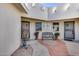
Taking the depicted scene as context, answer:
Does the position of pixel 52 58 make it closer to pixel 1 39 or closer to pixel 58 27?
pixel 1 39

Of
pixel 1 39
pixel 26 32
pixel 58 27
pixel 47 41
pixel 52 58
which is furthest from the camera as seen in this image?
pixel 58 27

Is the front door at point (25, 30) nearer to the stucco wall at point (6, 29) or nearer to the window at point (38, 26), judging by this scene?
the window at point (38, 26)

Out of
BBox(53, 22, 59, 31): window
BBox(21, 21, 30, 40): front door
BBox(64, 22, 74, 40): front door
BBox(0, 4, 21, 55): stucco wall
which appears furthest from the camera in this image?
BBox(64, 22, 74, 40): front door

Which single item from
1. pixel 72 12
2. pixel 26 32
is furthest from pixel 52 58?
pixel 72 12

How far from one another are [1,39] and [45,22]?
4.88 m

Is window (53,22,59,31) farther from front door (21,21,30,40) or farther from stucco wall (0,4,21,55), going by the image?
stucco wall (0,4,21,55)

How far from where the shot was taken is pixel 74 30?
7820 mm

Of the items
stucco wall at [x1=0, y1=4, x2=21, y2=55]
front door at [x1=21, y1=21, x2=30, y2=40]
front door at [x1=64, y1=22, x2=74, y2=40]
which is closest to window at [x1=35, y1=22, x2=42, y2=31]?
front door at [x1=21, y1=21, x2=30, y2=40]

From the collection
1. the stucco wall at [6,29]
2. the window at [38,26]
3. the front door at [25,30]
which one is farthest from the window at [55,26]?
the stucco wall at [6,29]

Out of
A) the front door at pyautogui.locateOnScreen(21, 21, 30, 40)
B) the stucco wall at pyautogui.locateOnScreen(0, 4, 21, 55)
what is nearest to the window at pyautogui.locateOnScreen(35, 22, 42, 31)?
the front door at pyautogui.locateOnScreen(21, 21, 30, 40)

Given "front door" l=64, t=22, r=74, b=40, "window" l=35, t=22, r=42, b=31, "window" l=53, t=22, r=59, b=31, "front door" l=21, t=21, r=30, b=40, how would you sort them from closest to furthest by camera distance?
"front door" l=21, t=21, r=30, b=40, "window" l=53, t=22, r=59, b=31, "window" l=35, t=22, r=42, b=31, "front door" l=64, t=22, r=74, b=40

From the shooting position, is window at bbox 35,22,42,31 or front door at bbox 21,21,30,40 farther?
window at bbox 35,22,42,31

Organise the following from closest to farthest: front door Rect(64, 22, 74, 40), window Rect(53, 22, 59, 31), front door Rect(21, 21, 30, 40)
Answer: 1. front door Rect(21, 21, 30, 40)
2. window Rect(53, 22, 59, 31)
3. front door Rect(64, 22, 74, 40)

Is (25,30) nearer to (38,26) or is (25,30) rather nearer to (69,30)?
(38,26)
